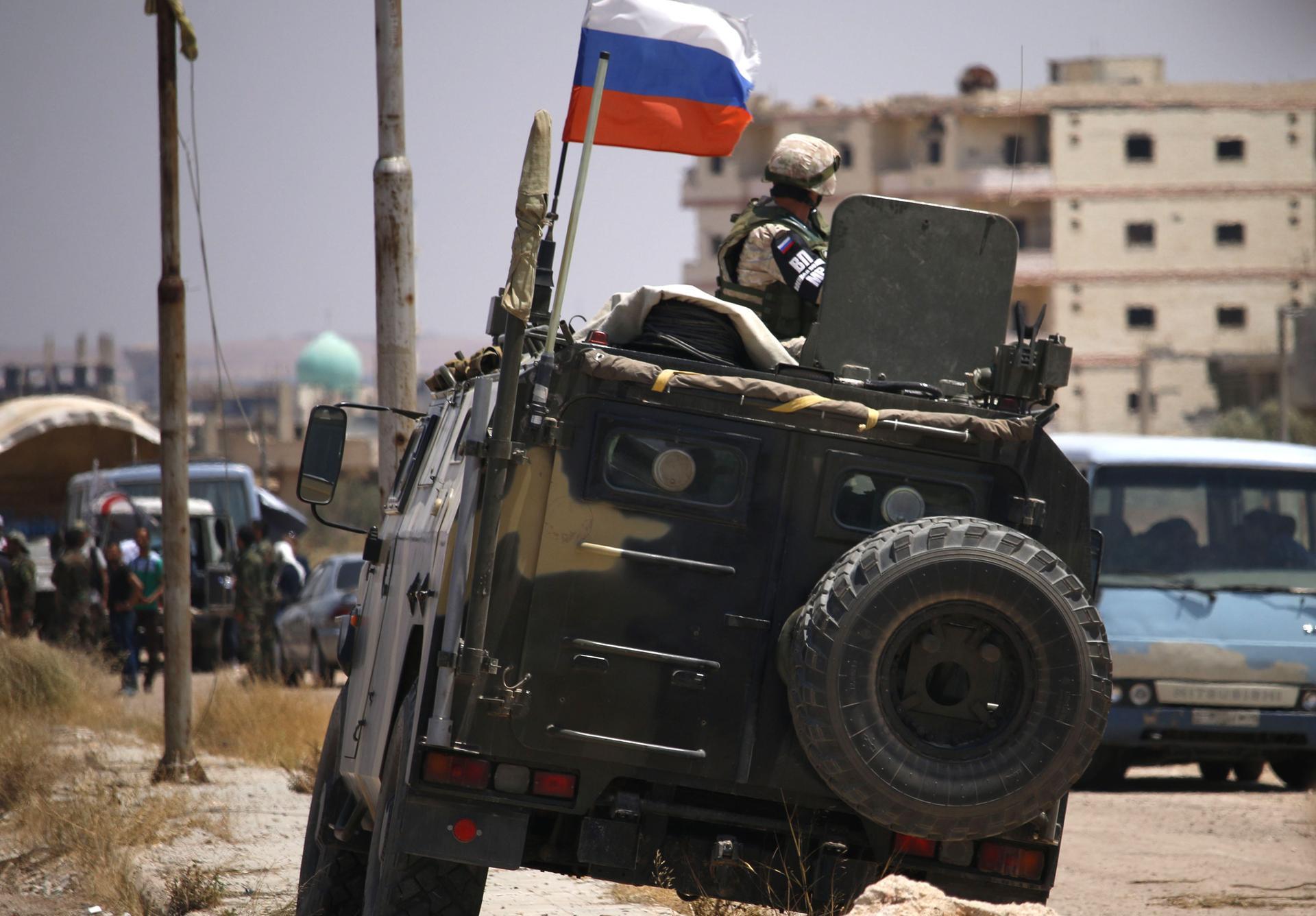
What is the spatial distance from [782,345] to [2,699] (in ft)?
35.6

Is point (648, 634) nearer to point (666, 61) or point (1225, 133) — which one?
point (666, 61)

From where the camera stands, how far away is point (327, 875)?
6.48 meters

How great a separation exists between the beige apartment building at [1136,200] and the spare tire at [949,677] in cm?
7765

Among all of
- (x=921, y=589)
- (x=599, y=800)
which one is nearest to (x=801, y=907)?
(x=599, y=800)

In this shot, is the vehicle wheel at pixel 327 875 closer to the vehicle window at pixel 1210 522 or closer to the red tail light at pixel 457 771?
the red tail light at pixel 457 771

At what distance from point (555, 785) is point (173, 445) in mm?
7882

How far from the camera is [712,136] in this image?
762 centimetres

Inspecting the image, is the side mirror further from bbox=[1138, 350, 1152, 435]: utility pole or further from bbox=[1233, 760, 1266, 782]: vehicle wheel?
bbox=[1138, 350, 1152, 435]: utility pole

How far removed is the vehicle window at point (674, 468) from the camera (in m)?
4.93

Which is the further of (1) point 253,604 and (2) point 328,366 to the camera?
(2) point 328,366

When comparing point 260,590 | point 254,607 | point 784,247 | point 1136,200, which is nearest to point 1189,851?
point 784,247

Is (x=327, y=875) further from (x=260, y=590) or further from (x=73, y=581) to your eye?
(x=260, y=590)

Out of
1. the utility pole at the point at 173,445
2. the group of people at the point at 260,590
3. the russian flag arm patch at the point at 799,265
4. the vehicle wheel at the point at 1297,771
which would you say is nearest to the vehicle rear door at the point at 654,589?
the russian flag arm patch at the point at 799,265

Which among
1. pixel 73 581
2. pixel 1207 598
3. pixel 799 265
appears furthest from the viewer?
pixel 73 581
